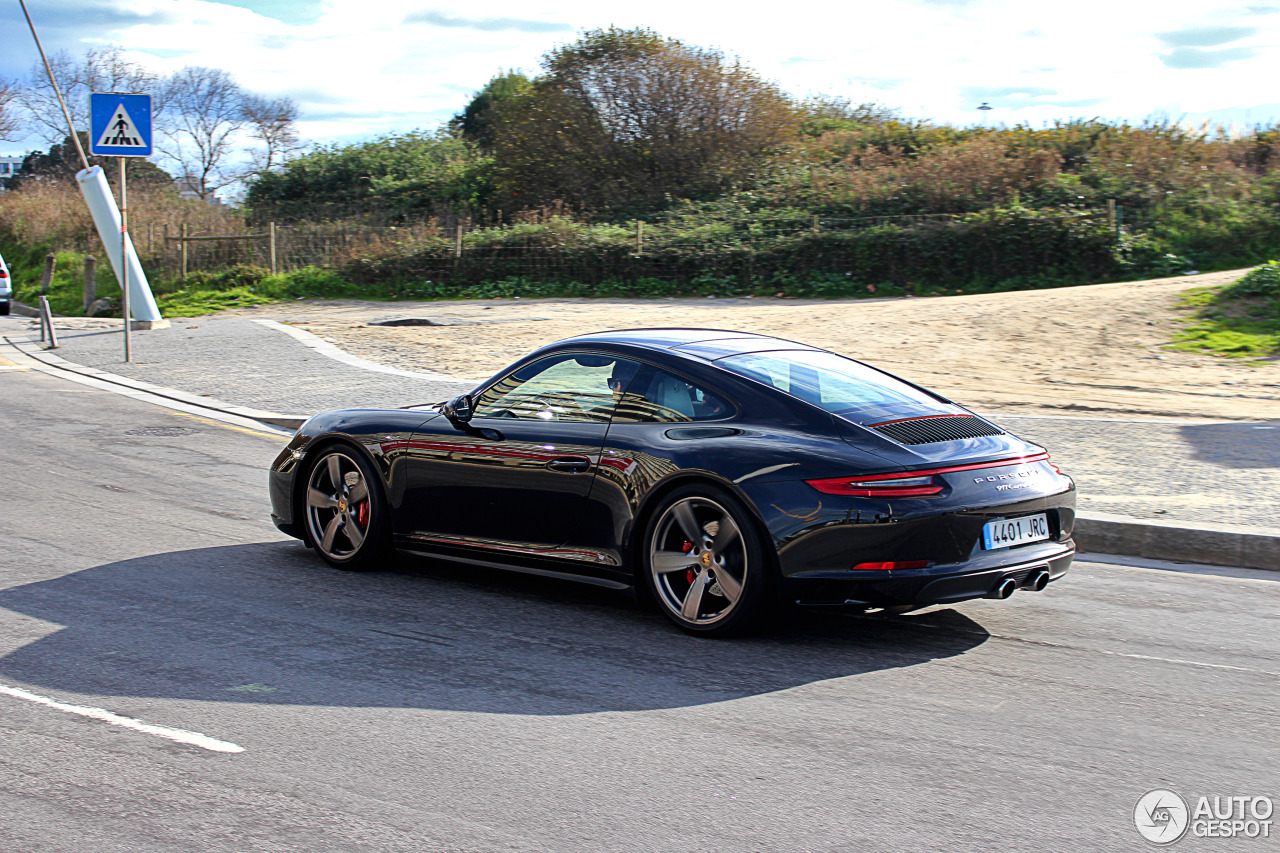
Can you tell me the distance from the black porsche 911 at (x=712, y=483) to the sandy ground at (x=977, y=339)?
742 cm

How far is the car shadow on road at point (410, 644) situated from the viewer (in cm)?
457

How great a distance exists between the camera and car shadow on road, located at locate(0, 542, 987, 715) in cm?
457

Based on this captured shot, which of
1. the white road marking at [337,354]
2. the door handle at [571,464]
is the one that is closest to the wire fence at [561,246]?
the white road marking at [337,354]

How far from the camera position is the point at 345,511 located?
6645mm

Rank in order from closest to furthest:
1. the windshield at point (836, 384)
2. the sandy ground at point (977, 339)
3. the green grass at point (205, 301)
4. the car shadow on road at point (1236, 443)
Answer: the windshield at point (836, 384), the car shadow on road at point (1236, 443), the sandy ground at point (977, 339), the green grass at point (205, 301)

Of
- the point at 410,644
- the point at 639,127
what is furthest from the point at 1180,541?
the point at 639,127

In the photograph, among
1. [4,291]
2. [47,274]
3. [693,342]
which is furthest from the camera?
[47,274]

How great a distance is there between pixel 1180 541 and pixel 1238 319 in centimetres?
1319

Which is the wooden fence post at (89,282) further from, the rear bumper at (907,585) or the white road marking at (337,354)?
the rear bumper at (907,585)

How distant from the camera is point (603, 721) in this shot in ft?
13.9

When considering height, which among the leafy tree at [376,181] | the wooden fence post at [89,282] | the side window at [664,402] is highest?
the leafy tree at [376,181]

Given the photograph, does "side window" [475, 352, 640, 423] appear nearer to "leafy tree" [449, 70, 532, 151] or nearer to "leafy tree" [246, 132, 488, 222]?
"leafy tree" [246, 132, 488, 222]

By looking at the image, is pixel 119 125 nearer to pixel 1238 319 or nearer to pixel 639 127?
pixel 1238 319

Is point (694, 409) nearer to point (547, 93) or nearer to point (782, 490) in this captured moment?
point (782, 490)
